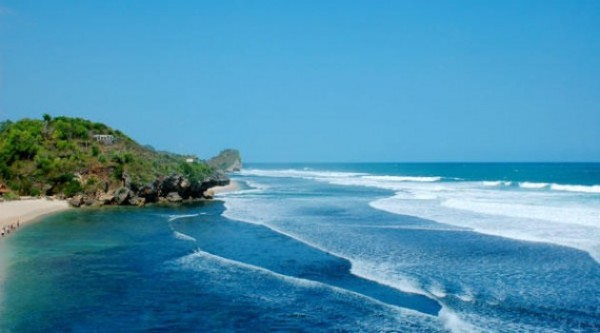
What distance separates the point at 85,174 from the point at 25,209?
11.7m

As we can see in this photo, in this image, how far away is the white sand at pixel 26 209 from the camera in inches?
1438

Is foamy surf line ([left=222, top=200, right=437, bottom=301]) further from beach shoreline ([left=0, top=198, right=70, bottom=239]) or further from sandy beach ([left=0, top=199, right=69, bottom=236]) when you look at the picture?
sandy beach ([left=0, top=199, right=69, bottom=236])

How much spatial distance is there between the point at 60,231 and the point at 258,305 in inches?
805

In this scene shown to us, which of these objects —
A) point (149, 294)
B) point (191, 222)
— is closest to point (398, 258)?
point (149, 294)

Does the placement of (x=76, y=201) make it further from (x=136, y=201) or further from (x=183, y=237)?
(x=183, y=237)

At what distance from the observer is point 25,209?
42125 mm

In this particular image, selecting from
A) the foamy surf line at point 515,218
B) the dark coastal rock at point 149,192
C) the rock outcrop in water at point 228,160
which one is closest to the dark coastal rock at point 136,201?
the dark coastal rock at point 149,192

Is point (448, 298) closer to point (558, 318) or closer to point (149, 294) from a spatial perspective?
point (558, 318)

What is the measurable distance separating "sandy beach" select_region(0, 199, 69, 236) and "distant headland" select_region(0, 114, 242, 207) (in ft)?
5.53

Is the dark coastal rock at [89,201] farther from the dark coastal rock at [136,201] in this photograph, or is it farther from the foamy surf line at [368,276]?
the foamy surf line at [368,276]

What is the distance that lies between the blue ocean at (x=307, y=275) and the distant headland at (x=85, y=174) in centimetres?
1294

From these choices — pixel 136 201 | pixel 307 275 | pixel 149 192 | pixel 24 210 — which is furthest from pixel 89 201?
pixel 307 275

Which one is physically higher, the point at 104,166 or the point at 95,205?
the point at 104,166

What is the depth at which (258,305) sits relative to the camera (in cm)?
1741
